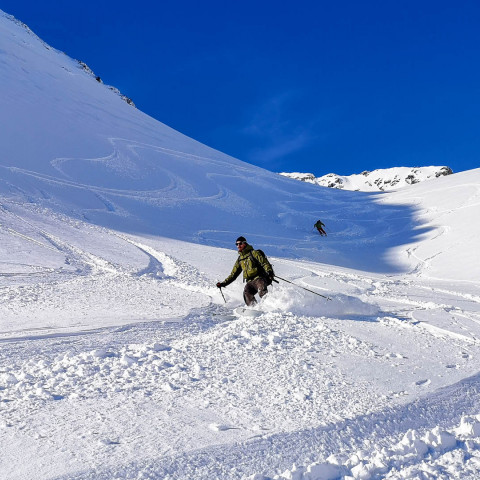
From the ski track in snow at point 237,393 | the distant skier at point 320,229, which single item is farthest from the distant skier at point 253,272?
the distant skier at point 320,229

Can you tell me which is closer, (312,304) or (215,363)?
(215,363)

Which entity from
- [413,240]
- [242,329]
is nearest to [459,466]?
[242,329]

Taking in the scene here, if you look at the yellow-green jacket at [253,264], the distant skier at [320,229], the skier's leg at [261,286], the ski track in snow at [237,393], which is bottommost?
the ski track in snow at [237,393]

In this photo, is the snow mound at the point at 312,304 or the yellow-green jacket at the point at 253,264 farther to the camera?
the yellow-green jacket at the point at 253,264

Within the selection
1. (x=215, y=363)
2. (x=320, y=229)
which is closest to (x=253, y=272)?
(x=215, y=363)

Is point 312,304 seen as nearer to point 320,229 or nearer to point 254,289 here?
point 254,289

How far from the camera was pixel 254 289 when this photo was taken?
812 cm

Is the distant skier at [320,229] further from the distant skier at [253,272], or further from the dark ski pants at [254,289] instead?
the dark ski pants at [254,289]

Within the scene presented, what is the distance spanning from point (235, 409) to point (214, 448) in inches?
25.5

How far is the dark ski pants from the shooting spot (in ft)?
26.0

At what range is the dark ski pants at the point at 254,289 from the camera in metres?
7.94

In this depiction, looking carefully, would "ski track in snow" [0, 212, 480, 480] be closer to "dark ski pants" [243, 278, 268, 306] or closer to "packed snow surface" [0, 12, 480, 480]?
"packed snow surface" [0, 12, 480, 480]

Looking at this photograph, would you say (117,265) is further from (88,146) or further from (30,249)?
(88,146)

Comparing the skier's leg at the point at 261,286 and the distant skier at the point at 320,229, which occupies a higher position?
the distant skier at the point at 320,229
